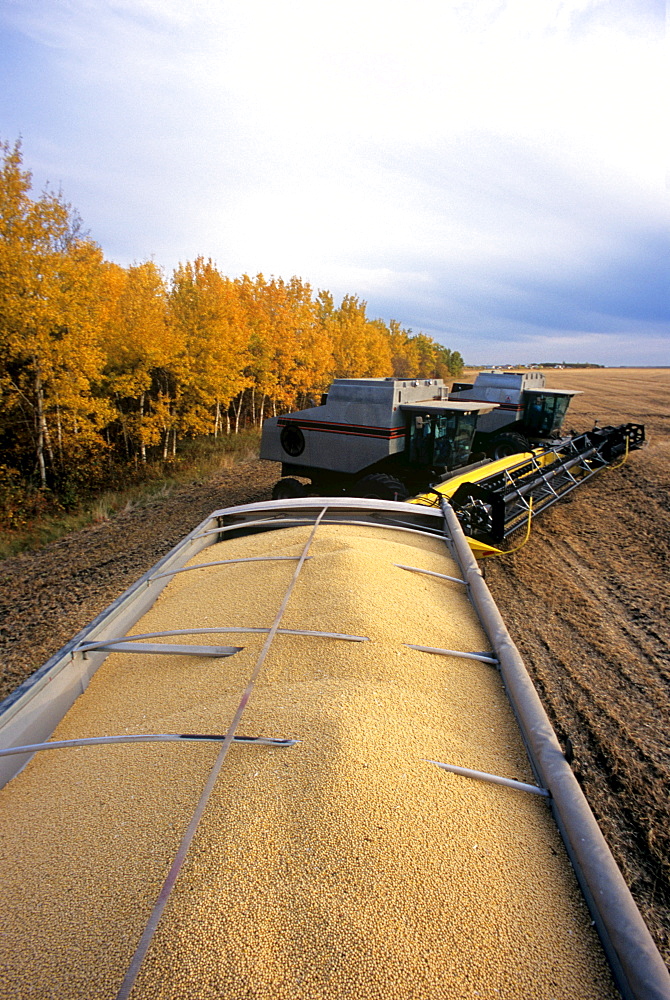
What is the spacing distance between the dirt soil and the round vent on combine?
2.76 metres

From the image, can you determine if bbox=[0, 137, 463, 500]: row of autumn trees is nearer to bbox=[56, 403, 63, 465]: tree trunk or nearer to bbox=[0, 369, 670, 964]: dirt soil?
bbox=[56, 403, 63, 465]: tree trunk

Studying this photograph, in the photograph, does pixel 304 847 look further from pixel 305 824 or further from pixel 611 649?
pixel 611 649

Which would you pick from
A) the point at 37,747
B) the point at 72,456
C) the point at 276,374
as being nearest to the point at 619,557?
the point at 37,747

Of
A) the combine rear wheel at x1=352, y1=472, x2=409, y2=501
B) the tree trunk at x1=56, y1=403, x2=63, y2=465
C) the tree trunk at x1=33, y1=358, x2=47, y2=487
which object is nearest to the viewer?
the combine rear wheel at x1=352, y1=472, x2=409, y2=501

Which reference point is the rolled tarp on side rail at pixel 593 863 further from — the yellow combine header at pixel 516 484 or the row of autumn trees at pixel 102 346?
the row of autumn trees at pixel 102 346

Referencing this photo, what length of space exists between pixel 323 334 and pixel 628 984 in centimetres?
2722

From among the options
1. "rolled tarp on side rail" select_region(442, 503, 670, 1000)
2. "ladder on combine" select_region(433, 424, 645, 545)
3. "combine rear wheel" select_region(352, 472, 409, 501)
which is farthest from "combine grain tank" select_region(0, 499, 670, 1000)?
"combine rear wheel" select_region(352, 472, 409, 501)

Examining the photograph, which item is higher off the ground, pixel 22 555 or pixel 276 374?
pixel 276 374

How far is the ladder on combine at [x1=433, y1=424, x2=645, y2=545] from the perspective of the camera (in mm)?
7156

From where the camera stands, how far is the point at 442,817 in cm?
185

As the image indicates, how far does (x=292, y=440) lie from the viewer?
10.5 meters

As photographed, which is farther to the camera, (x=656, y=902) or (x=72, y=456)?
(x=72, y=456)

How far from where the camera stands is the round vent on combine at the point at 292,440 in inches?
410

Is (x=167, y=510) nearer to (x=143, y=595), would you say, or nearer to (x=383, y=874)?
(x=143, y=595)
